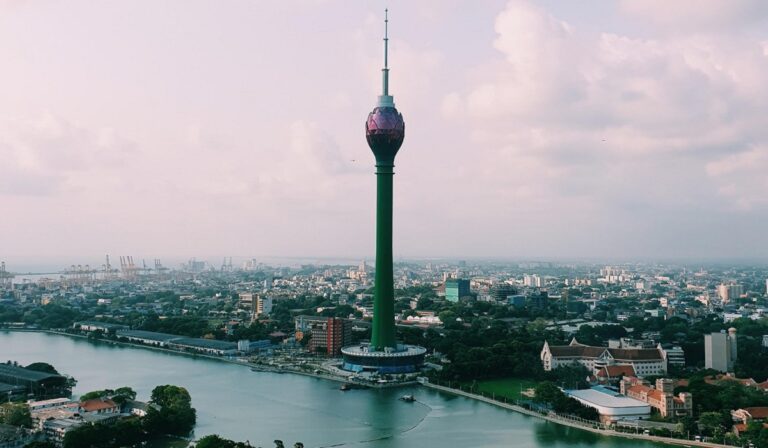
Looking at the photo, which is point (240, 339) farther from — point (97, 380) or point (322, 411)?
point (322, 411)

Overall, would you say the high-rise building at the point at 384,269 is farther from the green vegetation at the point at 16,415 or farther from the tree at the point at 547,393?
the green vegetation at the point at 16,415

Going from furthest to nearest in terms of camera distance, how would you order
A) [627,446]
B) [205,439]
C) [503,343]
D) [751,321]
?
1. [751,321]
2. [503,343]
3. [627,446]
4. [205,439]

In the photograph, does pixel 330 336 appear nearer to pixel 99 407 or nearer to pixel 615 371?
pixel 615 371

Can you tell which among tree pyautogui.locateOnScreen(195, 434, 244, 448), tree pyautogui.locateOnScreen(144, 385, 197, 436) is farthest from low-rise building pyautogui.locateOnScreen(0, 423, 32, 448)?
tree pyautogui.locateOnScreen(195, 434, 244, 448)

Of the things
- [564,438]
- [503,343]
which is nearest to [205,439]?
[564,438]

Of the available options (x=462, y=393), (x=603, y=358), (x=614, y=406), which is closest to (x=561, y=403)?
(x=614, y=406)

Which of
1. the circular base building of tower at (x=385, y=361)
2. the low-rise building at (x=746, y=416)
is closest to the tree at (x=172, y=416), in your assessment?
the circular base building of tower at (x=385, y=361)

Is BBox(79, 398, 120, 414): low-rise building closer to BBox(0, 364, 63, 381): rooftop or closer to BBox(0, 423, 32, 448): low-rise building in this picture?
BBox(0, 423, 32, 448): low-rise building

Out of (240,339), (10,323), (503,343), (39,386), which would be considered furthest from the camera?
(10,323)
